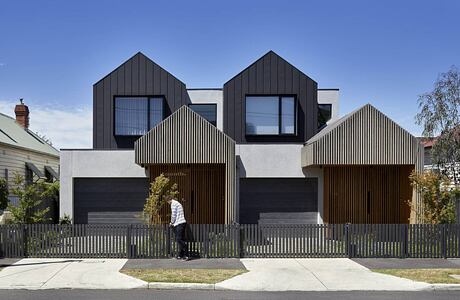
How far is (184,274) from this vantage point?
1181 centimetres

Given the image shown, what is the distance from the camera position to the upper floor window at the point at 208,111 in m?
25.6

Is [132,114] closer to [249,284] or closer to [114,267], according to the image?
[114,267]

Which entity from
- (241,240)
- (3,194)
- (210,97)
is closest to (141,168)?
(241,240)

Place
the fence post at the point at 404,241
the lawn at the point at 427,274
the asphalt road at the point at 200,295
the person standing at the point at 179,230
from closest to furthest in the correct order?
the asphalt road at the point at 200,295
the lawn at the point at 427,274
the person standing at the point at 179,230
the fence post at the point at 404,241

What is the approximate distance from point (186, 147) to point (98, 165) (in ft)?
15.5

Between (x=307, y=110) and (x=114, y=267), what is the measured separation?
1196 centimetres

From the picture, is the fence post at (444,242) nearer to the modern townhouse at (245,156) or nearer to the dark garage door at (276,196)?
the modern townhouse at (245,156)

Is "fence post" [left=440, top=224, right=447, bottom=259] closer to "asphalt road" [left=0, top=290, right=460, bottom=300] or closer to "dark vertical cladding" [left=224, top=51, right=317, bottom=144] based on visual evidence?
"asphalt road" [left=0, top=290, right=460, bottom=300]

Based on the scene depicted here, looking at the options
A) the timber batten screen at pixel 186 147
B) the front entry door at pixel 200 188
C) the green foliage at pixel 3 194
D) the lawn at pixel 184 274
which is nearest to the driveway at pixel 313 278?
the lawn at pixel 184 274

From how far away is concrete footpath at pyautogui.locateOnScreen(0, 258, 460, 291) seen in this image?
10.7 metres

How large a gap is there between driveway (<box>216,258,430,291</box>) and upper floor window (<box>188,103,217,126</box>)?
12966mm

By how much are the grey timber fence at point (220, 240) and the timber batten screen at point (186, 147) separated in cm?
281

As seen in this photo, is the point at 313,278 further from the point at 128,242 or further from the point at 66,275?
the point at 66,275

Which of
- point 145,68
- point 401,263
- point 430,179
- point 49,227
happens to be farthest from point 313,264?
point 145,68
